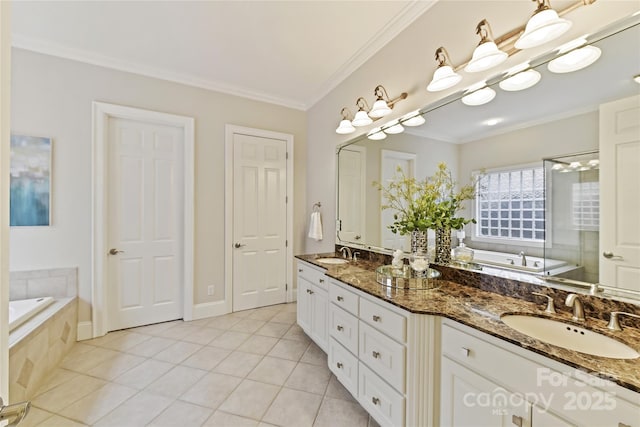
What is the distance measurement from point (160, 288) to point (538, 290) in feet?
11.2

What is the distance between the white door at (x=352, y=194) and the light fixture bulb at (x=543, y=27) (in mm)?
1466

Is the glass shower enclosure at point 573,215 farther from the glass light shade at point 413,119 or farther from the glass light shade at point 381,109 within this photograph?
the glass light shade at point 381,109

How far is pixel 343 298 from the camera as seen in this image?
Result: 5.96 ft

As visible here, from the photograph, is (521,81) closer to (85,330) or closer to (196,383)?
(196,383)

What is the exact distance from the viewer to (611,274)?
1.12 metres

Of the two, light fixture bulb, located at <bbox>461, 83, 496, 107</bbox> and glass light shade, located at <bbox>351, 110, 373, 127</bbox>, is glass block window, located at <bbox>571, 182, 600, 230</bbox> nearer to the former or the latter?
light fixture bulb, located at <bbox>461, 83, 496, 107</bbox>

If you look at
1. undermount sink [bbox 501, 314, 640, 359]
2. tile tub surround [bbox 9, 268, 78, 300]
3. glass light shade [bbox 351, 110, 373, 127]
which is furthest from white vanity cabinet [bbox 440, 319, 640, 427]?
tile tub surround [bbox 9, 268, 78, 300]

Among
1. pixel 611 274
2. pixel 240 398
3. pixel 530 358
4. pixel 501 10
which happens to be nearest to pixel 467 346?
pixel 530 358

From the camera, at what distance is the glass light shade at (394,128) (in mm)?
2199

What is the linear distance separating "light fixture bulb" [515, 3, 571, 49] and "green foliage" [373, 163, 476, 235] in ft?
2.48

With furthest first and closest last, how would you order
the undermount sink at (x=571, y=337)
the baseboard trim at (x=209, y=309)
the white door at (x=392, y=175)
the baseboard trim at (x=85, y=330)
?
the baseboard trim at (x=209, y=309) < the baseboard trim at (x=85, y=330) < the white door at (x=392, y=175) < the undermount sink at (x=571, y=337)

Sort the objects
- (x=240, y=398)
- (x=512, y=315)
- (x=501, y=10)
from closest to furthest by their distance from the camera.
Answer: (x=512, y=315)
(x=501, y=10)
(x=240, y=398)

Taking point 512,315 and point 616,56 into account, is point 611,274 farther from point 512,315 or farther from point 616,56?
point 616,56

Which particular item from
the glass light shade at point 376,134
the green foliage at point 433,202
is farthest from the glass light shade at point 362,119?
the green foliage at point 433,202
